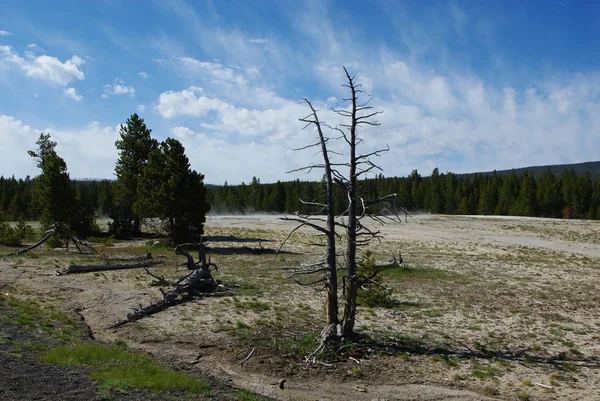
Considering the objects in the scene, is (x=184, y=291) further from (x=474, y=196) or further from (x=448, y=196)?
(x=474, y=196)

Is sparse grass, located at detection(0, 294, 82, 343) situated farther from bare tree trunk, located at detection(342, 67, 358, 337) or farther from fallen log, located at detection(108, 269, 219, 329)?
bare tree trunk, located at detection(342, 67, 358, 337)

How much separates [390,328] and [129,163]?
114 ft

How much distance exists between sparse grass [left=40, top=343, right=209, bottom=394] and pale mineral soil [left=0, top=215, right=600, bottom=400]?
1.00 m

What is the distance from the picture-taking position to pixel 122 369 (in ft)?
31.1

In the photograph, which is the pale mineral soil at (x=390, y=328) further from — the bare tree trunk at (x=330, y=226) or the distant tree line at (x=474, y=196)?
the distant tree line at (x=474, y=196)

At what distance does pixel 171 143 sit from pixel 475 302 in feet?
81.9

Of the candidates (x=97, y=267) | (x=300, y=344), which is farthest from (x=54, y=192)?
(x=300, y=344)

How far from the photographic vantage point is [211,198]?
118 meters

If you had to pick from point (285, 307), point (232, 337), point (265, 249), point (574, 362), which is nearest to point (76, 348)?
point (232, 337)

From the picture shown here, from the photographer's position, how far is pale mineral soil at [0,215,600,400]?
402 inches

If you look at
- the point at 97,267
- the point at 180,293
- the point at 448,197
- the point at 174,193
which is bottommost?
the point at 180,293

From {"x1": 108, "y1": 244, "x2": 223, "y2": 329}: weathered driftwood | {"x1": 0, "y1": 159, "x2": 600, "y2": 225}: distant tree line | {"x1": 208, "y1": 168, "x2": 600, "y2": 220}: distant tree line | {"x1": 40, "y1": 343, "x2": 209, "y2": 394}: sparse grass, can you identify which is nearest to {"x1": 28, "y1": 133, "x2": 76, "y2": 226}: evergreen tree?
{"x1": 108, "y1": 244, "x2": 223, "y2": 329}: weathered driftwood

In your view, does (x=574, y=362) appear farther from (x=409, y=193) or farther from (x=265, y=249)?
(x=409, y=193)

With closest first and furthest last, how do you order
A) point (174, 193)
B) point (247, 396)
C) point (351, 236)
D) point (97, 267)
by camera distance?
point (247, 396), point (351, 236), point (97, 267), point (174, 193)
